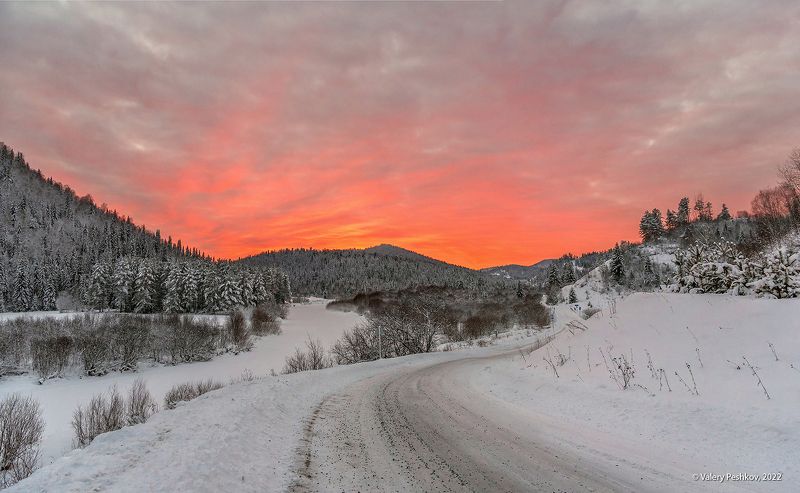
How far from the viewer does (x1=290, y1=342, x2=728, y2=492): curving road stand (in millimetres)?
5277

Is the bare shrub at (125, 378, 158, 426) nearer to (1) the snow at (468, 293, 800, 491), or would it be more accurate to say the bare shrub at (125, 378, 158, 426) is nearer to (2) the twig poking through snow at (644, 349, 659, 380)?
(1) the snow at (468, 293, 800, 491)

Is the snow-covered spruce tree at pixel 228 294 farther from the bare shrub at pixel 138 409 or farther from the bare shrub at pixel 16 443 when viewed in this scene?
the bare shrub at pixel 16 443

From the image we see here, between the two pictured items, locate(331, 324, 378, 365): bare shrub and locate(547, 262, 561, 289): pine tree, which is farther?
locate(547, 262, 561, 289): pine tree

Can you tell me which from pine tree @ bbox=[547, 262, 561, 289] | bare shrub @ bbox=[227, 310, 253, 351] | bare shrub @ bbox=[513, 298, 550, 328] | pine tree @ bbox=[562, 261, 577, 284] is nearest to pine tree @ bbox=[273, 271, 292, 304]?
bare shrub @ bbox=[227, 310, 253, 351]

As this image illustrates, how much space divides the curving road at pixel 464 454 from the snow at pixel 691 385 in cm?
68

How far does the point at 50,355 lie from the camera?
3375 cm

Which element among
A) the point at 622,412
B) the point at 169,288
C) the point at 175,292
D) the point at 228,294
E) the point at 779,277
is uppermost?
the point at 169,288

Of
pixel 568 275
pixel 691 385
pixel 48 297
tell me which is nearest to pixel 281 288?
pixel 48 297

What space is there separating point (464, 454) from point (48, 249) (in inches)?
8178

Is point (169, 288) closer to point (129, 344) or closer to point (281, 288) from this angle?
point (281, 288)

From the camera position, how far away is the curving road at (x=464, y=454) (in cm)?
528

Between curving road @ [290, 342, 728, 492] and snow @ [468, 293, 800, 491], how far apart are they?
681 mm

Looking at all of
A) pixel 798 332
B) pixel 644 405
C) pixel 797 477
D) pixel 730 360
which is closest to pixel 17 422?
pixel 644 405

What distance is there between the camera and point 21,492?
4121mm
